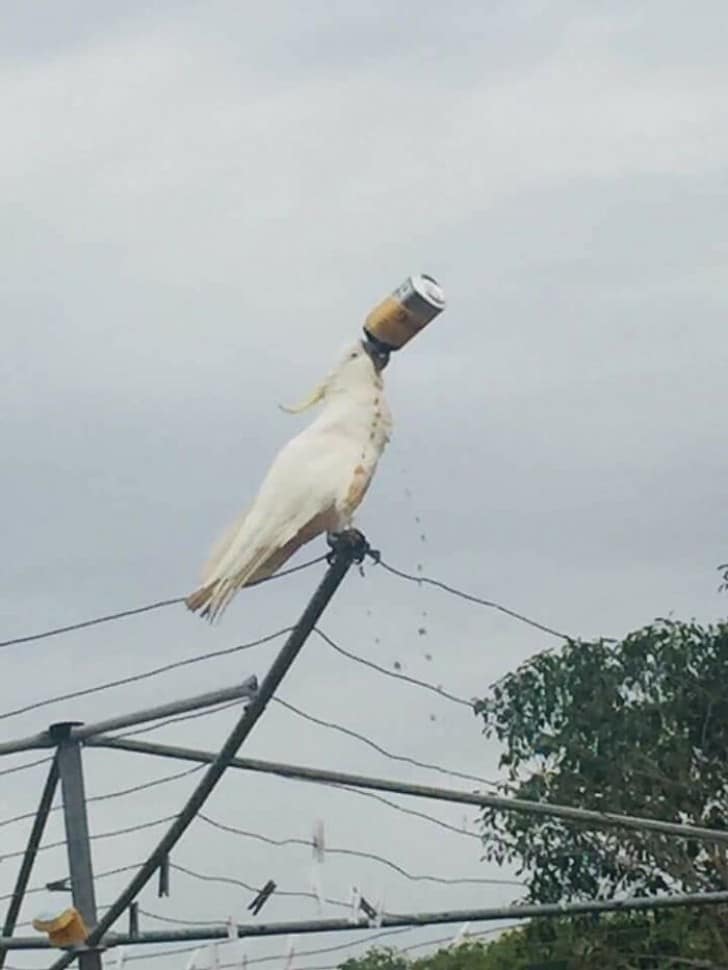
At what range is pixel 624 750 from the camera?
21469 millimetres

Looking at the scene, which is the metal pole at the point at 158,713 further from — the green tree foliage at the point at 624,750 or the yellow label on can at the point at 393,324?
the green tree foliage at the point at 624,750

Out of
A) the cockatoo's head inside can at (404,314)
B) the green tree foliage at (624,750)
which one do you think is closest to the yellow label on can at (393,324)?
the cockatoo's head inside can at (404,314)

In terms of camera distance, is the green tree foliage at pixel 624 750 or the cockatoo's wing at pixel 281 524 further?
the green tree foliage at pixel 624 750

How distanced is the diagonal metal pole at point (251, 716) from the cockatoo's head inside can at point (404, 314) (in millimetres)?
589

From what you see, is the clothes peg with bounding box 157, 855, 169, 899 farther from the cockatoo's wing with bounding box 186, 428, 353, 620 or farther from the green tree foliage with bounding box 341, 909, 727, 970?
the green tree foliage with bounding box 341, 909, 727, 970

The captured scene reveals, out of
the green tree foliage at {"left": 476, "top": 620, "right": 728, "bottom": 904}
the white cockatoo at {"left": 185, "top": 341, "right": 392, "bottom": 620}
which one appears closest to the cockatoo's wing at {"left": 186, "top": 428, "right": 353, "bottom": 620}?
the white cockatoo at {"left": 185, "top": 341, "right": 392, "bottom": 620}

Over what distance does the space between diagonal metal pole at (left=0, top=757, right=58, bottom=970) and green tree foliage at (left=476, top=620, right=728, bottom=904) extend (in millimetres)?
9650

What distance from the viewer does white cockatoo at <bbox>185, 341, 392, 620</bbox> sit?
8.59 metres

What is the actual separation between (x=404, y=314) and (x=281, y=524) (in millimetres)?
931

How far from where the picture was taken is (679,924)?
21.5 m

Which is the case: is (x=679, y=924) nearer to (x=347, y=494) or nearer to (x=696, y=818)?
(x=696, y=818)

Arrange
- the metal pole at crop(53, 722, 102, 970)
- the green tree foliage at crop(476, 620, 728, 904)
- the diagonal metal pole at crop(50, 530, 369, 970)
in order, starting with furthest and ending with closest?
the green tree foliage at crop(476, 620, 728, 904)
the metal pole at crop(53, 722, 102, 970)
the diagonal metal pole at crop(50, 530, 369, 970)

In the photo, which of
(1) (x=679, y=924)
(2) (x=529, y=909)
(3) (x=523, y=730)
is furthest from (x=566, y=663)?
(2) (x=529, y=909)

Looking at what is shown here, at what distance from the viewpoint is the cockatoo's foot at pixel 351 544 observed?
320 inches
